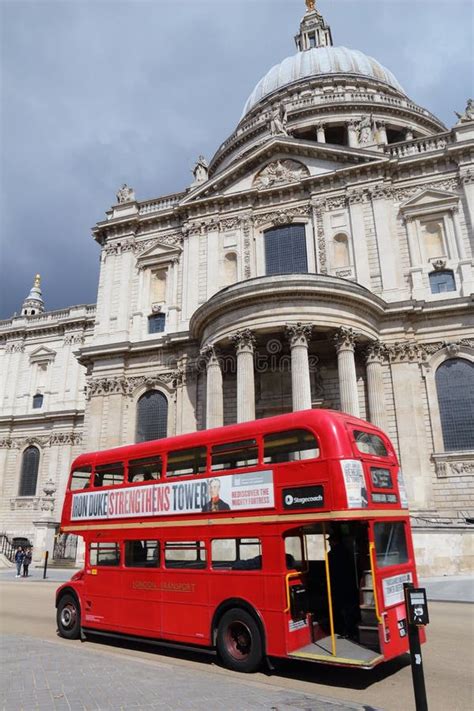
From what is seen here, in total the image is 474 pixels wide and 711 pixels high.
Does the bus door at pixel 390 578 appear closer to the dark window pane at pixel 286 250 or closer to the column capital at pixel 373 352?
the column capital at pixel 373 352

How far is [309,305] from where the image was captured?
78.3 ft

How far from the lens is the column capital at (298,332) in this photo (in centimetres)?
2317

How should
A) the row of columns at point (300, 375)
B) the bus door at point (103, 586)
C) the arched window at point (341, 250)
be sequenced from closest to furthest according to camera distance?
1. the bus door at point (103, 586)
2. the row of columns at point (300, 375)
3. the arched window at point (341, 250)

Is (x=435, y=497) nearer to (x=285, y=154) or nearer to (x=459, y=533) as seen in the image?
(x=459, y=533)

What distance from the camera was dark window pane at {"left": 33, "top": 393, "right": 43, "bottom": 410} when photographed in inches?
1925

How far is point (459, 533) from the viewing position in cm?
1945

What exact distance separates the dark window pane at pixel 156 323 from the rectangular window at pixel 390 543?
25031 mm

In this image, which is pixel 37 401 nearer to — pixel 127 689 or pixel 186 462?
pixel 186 462

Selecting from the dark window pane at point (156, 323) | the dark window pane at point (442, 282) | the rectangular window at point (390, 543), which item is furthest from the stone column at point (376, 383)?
the rectangular window at point (390, 543)

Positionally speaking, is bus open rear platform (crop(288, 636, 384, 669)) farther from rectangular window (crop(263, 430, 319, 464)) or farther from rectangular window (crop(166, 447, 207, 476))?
rectangular window (crop(166, 447, 207, 476))

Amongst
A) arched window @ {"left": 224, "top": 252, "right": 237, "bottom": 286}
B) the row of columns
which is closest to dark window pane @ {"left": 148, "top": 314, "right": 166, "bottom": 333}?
arched window @ {"left": 224, "top": 252, "right": 237, "bottom": 286}

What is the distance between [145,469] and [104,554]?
2322 mm

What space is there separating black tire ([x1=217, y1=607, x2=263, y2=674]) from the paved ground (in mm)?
320

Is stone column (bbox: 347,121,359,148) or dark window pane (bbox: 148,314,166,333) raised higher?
stone column (bbox: 347,121,359,148)
